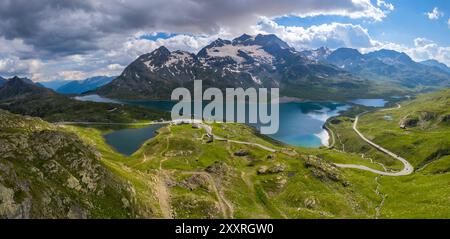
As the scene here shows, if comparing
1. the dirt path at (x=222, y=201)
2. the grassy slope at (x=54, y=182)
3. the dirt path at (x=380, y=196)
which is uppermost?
the grassy slope at (x=54, y=182)

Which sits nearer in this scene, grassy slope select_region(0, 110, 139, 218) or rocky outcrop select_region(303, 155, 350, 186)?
grassy slope select_region(0, 110, 139, 218)

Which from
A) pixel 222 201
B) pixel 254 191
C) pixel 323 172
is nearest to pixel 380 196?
pixel 323 172

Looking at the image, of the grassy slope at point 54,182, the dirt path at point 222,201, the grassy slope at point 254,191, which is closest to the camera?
the grassy slope at point 54,182

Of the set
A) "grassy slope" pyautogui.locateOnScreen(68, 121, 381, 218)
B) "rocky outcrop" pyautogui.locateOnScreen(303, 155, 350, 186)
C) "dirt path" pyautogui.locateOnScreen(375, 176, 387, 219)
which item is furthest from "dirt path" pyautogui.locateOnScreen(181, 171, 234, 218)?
"rocky outcrop" pyautogui.locateOnScreen(303, 155, 350, 186)

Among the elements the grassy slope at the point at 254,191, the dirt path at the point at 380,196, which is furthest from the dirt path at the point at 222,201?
the dirt path at the point at 380,196

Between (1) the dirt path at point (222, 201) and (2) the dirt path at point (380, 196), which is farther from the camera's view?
(2) the dirt path at point (380, 196)

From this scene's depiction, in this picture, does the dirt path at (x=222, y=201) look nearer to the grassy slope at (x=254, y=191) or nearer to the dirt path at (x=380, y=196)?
the grassy slope at (x=254, y=191)

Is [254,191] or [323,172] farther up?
[323,172]

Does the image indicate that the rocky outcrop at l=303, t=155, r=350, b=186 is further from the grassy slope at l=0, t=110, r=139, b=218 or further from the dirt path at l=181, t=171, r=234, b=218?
the grassy slope at l=0, t=110, r=139, b=218

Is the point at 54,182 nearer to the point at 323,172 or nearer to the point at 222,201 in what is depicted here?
the point at 222,201

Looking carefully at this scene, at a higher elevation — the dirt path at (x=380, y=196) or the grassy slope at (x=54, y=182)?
the grassy slope at (x=54, y=182)

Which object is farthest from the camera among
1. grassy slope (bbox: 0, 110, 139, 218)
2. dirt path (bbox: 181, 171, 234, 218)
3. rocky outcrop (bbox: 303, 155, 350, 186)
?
rocky outcrop (bbox: 303, 155, 350, 186)
